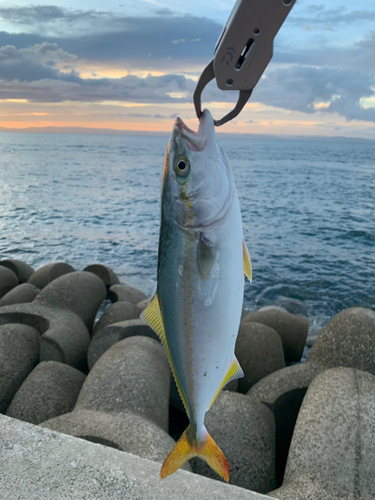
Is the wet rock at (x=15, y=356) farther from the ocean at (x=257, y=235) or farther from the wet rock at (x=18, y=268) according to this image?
the ocean at (x=257, y=235)

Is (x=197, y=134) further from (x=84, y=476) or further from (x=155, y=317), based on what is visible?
(x=84, y=476)

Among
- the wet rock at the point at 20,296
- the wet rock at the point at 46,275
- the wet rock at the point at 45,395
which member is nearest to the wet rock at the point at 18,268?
the wet rock at the point at 46,275

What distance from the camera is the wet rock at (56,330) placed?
6.40 metres

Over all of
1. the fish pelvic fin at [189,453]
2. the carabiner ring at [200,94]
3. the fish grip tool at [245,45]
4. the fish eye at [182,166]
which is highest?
the fish grip tool at [245,45]

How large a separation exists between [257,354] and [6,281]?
23.5 ft

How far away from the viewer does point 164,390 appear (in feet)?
16.3

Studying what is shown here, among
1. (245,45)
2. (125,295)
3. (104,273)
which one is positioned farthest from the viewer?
(104,273)

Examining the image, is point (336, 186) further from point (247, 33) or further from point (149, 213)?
point (247, 33)

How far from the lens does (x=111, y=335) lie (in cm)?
651

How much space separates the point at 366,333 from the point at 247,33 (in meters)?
4.55

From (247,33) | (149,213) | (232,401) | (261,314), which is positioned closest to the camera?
(247,33)

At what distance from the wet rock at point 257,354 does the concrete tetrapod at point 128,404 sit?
1.56 meters

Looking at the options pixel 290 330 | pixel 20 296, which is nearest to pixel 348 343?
pixel 290 330

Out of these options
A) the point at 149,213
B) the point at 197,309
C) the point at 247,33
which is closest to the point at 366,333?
the point at 197,309
